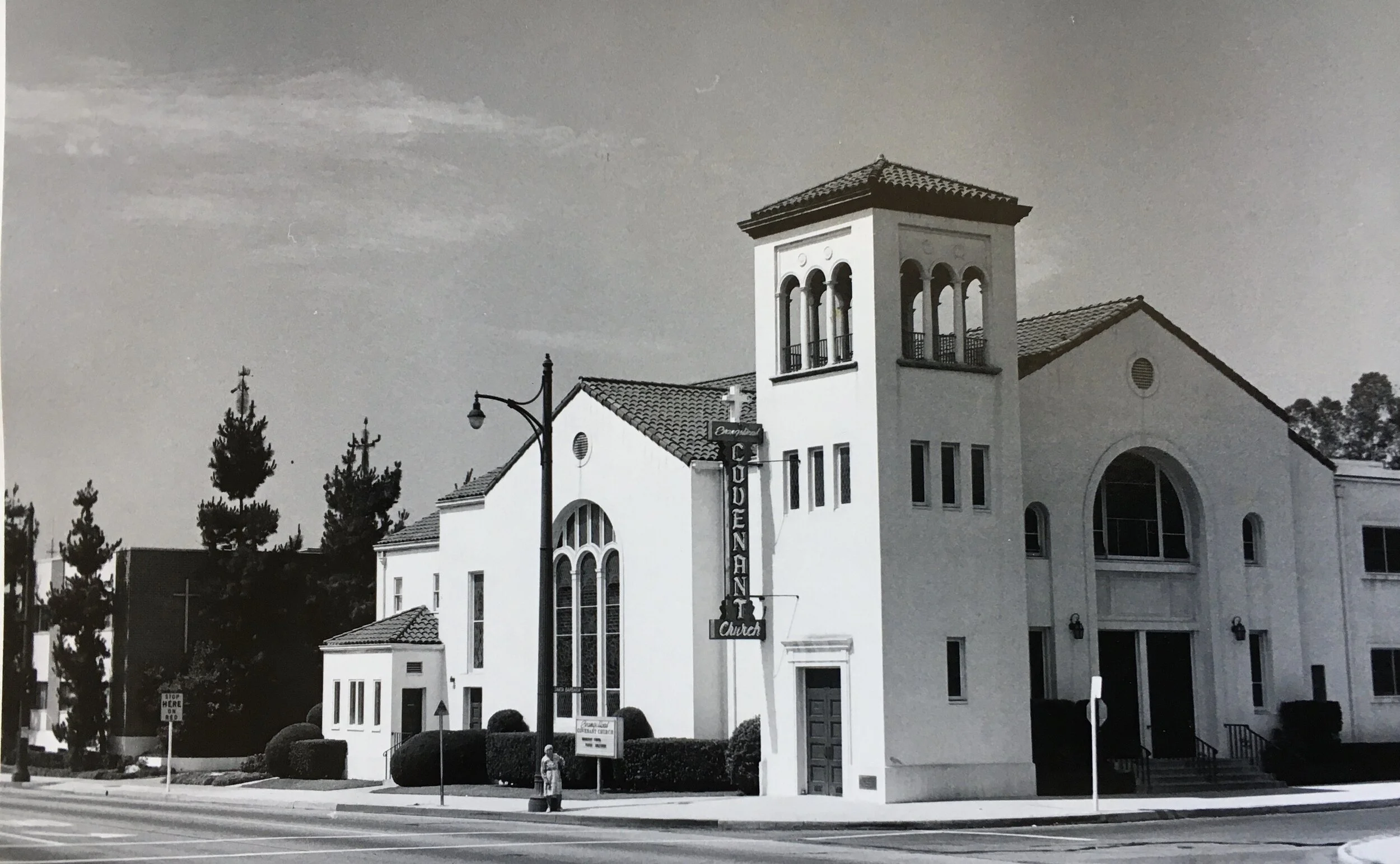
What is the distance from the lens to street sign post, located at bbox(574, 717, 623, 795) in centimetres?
3469

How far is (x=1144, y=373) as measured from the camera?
37594 mm

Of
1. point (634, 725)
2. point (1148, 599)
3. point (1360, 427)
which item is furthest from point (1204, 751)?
point (1360, 427)

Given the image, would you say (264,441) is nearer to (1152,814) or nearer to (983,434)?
(983,434)

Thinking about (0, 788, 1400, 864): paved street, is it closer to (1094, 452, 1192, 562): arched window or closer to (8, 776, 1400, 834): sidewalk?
(8, 776, 1400, 834): sidewalk

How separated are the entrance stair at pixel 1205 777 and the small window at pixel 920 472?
785cm

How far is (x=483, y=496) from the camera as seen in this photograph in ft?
154

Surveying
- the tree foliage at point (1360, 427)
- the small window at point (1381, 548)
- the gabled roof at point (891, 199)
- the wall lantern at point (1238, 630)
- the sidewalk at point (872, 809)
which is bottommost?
the sidewalk at point (872, 809)

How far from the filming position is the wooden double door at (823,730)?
33.2 metres

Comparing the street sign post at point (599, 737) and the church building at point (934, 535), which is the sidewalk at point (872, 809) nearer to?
the street sign post at point (599, 737)

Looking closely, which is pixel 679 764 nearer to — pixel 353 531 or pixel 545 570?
pixel 545 570

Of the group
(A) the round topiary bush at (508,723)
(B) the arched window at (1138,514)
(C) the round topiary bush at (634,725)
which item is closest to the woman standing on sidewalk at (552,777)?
(C) the round topiary bush at (634,725)

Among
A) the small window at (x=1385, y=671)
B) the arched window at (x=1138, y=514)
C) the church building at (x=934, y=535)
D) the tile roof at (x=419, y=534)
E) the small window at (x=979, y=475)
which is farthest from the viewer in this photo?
the tile roof at (x=419, y=534)

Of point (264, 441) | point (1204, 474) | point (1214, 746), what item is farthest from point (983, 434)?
point (264, 441)

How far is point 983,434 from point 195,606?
38.7 metres
